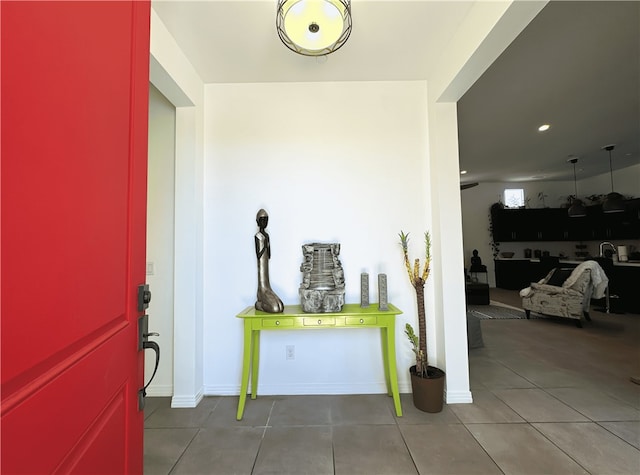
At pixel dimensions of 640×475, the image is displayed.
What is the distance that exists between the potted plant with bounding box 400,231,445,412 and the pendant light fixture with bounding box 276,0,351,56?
1.49 metres

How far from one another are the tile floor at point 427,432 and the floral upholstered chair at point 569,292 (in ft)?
4.97

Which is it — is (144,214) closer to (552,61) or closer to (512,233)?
(552,61)

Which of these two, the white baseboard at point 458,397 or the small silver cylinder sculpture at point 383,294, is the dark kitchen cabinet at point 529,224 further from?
the small silver cylinder sculpture at point 383,294

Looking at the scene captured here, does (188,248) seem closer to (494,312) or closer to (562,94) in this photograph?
(562,94)

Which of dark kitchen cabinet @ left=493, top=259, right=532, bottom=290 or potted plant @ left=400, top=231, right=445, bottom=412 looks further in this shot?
dark kitchen cabinet @ left=493, top=259, right=532, bottom=290

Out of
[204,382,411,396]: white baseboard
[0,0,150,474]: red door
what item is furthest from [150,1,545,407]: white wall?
[0,0,150,474]: red door

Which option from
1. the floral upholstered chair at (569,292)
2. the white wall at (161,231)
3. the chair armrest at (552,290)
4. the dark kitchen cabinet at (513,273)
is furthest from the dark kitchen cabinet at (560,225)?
the white wall at (161,231)

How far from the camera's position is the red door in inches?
17.7

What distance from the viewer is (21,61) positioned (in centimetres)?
46

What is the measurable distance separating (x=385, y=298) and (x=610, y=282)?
5.72m

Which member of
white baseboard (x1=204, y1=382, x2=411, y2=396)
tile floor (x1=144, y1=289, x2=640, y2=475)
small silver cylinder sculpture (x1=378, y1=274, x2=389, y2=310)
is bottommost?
tile floor (x1=144, y1=289, x2=640, y2=475)

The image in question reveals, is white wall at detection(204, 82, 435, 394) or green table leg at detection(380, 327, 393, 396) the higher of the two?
white wall at detection(204, 82, 435, 394)

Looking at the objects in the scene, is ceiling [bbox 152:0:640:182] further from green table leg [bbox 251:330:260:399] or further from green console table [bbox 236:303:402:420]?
green table leg [bbox 251:330:260:399]

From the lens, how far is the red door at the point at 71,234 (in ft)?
1.47
